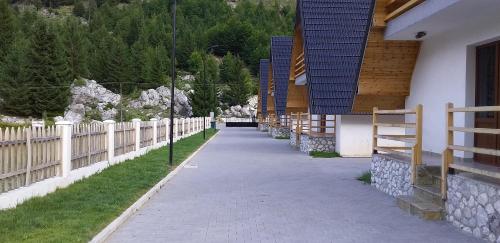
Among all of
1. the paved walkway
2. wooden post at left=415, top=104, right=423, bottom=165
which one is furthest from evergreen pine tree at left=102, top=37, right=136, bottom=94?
wooden post at left=415, top=104, right=423, bottom=165

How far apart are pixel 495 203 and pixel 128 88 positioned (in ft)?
346

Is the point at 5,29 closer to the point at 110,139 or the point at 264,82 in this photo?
the point at 264,82

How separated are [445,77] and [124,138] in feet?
35.7

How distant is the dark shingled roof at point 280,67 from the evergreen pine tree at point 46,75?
148 ft

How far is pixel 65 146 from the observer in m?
11.8

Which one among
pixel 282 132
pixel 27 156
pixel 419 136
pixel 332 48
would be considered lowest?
pixel 282 132

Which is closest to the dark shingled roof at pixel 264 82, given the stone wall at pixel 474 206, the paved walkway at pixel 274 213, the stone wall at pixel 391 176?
the paved walkway at pixel 274 213

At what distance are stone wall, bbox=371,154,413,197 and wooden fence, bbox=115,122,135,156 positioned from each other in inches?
336

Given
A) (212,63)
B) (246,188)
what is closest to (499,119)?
(246,188)

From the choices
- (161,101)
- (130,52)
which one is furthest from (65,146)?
(130,52)

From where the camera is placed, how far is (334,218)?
901cm

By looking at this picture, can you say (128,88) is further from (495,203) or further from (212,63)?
(495,203)

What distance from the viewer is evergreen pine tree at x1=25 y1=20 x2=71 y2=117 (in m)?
75.2

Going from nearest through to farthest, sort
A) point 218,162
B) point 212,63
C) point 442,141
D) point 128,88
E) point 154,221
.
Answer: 1. point 154,221
2. point 442,141
3. point 218,162
4. point 128,88
5. point 212,63
